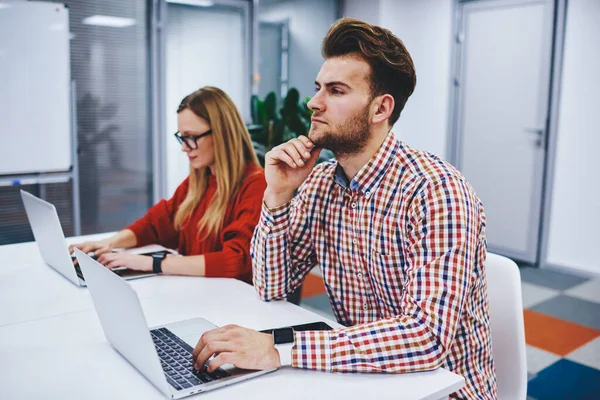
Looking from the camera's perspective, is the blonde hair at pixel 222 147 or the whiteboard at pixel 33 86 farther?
the whiteboard at pixel 33 86

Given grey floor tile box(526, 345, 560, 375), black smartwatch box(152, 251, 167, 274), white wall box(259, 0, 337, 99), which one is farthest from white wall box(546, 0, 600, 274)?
black smartwatch box(152, 251, 167, 274)

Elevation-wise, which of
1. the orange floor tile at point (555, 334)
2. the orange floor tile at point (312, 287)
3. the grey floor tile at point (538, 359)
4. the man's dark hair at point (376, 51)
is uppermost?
the man's dark hair at point (376, 51)

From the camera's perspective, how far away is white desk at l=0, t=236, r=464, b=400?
1.04m

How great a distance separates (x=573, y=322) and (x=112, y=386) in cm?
302

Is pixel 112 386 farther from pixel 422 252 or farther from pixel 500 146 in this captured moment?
pixel 500 146

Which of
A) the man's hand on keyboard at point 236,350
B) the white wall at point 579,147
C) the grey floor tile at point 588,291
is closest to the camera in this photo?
the man's hand on keyboard at point 236,350

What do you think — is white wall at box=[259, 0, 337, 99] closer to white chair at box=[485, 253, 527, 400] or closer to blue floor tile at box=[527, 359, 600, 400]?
blue floor tile at box=[527, 359, 600, 400]

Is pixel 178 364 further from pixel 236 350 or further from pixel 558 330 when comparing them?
pixel 558 330

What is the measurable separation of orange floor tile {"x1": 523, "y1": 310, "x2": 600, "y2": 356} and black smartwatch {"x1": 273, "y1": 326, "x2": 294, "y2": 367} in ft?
6.96

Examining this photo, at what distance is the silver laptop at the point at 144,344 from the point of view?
98 centimetres

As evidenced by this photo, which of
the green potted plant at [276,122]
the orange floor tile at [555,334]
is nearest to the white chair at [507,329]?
the orange floor tile at [555,334]

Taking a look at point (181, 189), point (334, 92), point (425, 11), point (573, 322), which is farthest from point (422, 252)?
point (425, 11)

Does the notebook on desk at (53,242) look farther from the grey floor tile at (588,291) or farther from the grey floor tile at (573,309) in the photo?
the grey floor tile at (588,291)

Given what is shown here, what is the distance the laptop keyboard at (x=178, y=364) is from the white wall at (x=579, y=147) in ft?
12.1
